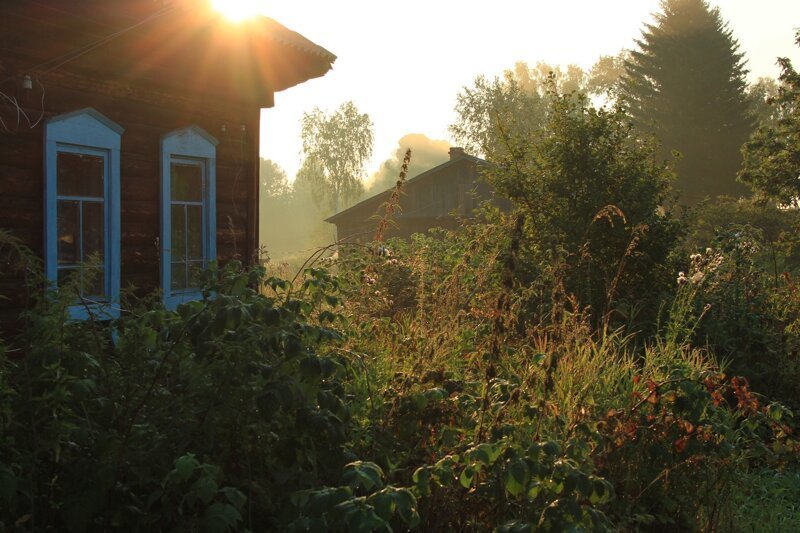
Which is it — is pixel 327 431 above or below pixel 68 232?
below

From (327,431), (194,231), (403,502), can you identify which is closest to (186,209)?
(194,231)

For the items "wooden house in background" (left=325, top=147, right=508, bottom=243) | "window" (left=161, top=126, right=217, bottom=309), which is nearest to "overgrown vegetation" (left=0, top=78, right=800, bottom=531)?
"window" (left=161, top=126, right=217, bottom=309)

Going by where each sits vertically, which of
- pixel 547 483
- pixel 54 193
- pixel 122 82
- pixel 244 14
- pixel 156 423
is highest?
pixel 244 14

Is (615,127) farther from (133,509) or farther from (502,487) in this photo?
(133,509)

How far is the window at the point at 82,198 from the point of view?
22.1 ft

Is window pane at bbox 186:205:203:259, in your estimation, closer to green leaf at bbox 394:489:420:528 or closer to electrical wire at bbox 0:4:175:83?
electrical wire at bbox 0:4:175:83

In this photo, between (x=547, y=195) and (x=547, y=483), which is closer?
(x=547, y=483)

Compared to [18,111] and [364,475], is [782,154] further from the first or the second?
[364,475]

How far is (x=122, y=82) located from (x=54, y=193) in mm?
1297

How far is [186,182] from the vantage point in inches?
324

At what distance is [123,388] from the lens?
3.30m

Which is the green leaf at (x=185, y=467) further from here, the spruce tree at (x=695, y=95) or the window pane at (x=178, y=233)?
the spruce tree at (x=695, y=95)

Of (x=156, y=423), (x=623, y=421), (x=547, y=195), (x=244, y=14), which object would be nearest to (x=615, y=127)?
(x=547, y=195)

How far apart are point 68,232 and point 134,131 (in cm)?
117
